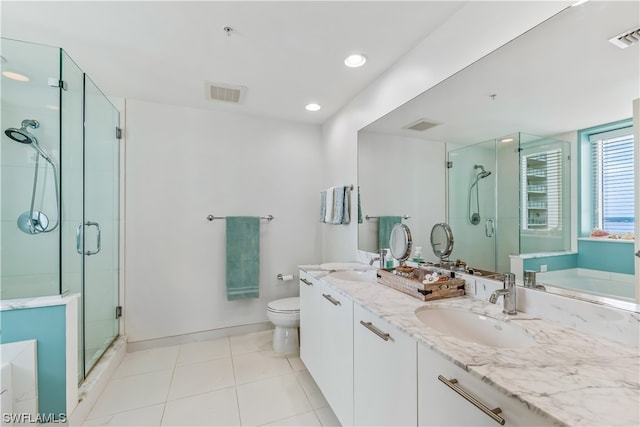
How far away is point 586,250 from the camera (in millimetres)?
1067

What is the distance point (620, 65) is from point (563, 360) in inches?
40.6

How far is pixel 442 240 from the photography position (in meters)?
1.71

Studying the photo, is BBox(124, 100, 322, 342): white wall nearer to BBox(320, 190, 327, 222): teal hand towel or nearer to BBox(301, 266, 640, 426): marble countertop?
BBox(320, 190, 327, 222): teal hand towel

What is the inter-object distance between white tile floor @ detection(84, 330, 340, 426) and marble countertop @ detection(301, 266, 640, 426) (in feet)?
3.78

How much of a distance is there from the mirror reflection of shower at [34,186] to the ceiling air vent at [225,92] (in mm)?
1171

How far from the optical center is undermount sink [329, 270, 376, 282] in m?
2.03

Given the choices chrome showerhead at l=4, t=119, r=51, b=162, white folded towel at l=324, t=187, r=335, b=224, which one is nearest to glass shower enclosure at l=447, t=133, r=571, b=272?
white folded towel at l=324, t=187, r=335, b=224

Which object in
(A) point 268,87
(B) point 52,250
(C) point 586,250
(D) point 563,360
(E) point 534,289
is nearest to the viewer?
(D) point 563,360

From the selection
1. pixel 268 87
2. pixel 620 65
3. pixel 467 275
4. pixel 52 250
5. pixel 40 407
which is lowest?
pixel 40 407

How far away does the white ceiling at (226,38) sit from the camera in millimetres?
1429

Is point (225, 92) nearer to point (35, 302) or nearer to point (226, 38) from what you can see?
point (226, 38)

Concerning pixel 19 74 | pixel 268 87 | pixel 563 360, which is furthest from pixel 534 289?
pixel 19 74

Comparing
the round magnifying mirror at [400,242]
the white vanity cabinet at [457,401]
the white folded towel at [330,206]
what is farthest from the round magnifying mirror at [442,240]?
the white folded towel at [330,206]

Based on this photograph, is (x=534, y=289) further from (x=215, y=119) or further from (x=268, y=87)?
(x=215, y=119)
